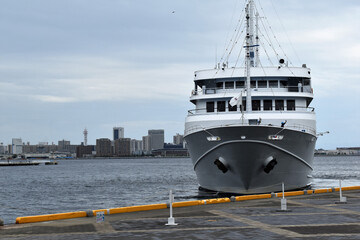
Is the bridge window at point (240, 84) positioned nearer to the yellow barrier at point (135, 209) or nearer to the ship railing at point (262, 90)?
the ship railing at point (262, 90)

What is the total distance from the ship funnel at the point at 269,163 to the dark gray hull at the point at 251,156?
6 cm

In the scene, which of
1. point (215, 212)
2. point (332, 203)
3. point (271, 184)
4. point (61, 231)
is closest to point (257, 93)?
point (271, 184)

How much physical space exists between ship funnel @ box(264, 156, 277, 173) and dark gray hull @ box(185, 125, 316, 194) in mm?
60

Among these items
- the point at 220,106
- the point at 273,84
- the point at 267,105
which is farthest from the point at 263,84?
the point at 220,106

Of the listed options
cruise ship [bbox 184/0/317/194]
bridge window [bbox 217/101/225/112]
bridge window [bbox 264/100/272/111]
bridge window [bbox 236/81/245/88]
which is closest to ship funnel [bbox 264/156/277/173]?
cruise ship [bbox 184/0/317/194]

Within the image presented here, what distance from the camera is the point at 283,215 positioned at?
1827 centimetres

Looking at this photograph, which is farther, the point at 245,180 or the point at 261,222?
the point at 245,180

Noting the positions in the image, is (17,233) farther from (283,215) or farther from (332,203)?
(332,203)

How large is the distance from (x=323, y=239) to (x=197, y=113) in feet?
77.9

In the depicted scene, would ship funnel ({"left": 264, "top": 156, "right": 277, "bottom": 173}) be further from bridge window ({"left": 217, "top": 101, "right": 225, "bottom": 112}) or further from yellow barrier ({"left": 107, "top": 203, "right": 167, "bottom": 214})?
yellow barrier ({"left": 107, "top": 203, "right": 167, "bottom": 214})

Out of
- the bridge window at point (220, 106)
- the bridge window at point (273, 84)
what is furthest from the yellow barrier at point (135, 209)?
the bridge window at point (273, 84)

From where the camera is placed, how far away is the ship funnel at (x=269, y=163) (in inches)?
1145

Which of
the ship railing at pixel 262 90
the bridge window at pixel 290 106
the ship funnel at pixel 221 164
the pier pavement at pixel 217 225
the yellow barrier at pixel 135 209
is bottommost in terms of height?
the pier pavement at pixel 217 225

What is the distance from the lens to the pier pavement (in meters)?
14.2
